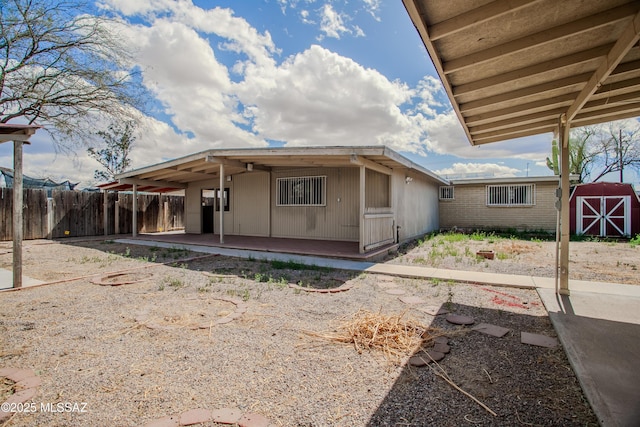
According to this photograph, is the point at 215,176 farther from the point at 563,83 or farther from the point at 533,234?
the point at 533,234

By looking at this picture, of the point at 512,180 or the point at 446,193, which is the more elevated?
the point at 512,180

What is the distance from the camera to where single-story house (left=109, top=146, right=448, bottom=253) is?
7.96 metres

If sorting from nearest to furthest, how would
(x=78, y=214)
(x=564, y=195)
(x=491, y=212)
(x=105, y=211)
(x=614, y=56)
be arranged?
(x=614, y=56)
(x=564, y=195)
(x=78, y=214)
(x=105, y=211)
(x=491, y=212)

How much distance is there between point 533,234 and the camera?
1350 cm

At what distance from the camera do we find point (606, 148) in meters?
23.7

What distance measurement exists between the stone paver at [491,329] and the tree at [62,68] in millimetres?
12469

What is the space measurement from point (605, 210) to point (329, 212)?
38.2 feet

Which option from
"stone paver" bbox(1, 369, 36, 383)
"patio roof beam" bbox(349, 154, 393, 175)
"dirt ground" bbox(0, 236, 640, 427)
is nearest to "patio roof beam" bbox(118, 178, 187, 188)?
"dirt ground" bbox(0, 236, 640, 427)

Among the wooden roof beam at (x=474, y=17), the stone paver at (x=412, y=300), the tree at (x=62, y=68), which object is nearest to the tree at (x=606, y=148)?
the stone paver at (x=412, y=300)

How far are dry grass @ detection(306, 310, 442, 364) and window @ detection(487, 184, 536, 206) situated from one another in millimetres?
13525

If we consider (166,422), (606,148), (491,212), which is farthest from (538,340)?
(606,148)

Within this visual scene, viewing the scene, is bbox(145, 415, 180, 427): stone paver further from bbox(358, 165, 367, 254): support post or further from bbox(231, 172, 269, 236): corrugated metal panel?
bbox(231, 172, 269, 236): corrugated metal panel

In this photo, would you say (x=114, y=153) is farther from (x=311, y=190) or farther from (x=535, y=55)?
(x=535, y=55)

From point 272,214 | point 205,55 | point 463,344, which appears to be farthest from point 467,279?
point 205,55
